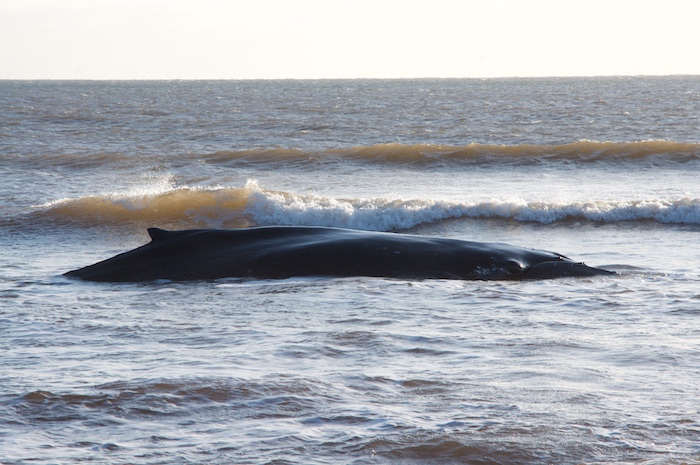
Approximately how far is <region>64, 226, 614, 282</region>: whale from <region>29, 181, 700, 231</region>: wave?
6.86 m

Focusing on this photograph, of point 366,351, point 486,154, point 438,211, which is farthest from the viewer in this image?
point 486,154

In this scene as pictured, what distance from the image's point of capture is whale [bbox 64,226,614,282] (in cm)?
840

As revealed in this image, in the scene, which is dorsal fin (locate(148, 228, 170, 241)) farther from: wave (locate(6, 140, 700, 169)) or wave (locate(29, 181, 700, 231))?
wave (locate(6, 140, 700, 169))

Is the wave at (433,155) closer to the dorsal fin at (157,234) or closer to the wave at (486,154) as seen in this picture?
the wave at (486,154)

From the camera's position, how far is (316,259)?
8.48 m

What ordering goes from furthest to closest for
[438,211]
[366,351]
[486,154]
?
1. [486,154]
2. [438,211]
3. [366,351]

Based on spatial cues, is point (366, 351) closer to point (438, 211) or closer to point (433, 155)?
point (438, 211)

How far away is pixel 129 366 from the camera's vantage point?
553 centimetres

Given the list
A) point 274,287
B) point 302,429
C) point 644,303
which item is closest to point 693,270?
point 644,303

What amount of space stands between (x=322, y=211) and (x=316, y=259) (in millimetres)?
7923

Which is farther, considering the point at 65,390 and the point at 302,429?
the point at 65,390

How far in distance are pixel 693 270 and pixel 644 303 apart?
2328 mm

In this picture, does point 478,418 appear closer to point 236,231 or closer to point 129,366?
point 129,366

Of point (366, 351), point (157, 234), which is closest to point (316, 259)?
point (157, 234)
